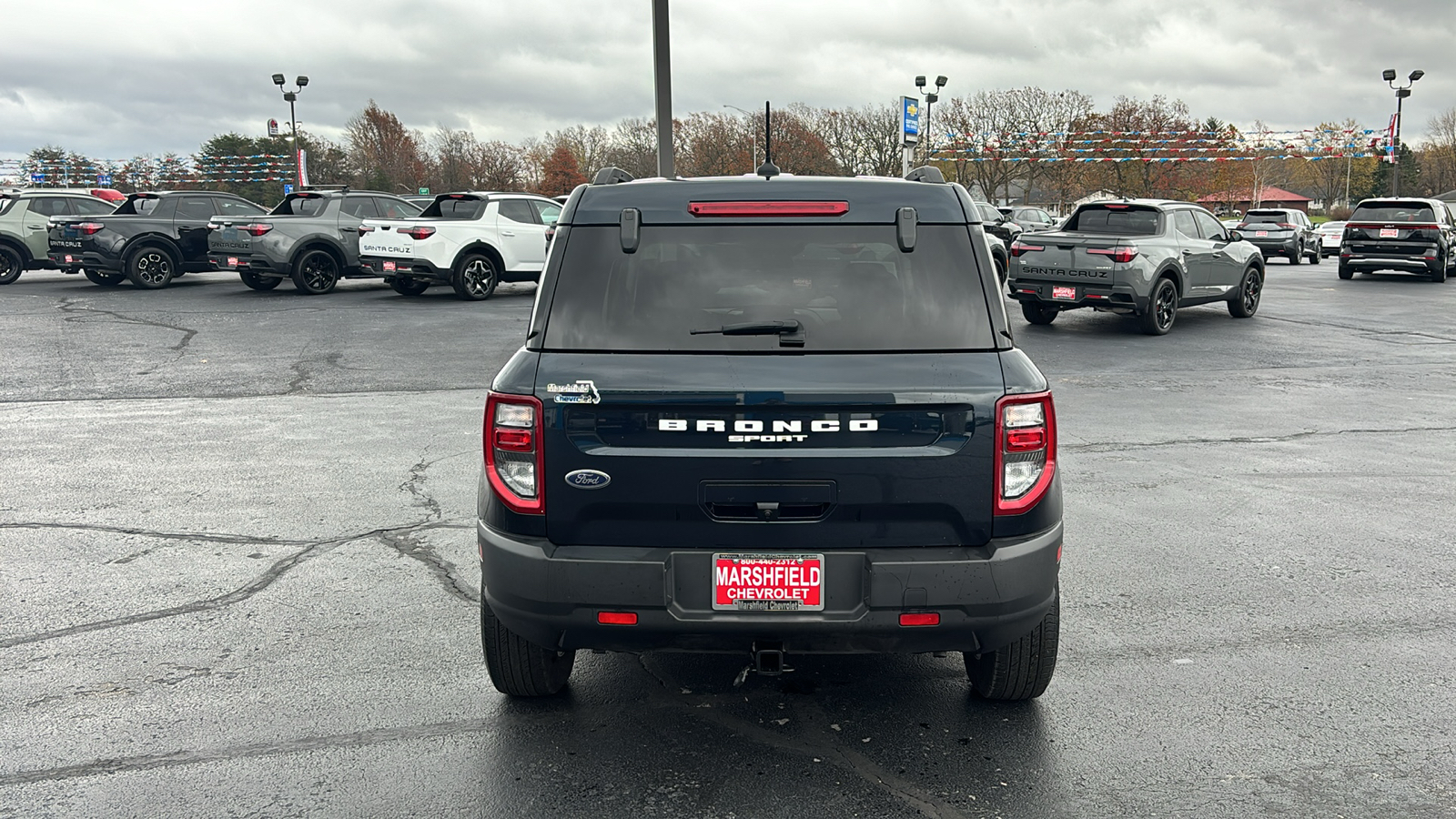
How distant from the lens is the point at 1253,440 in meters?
8.60

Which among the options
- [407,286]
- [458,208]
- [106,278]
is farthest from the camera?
[106,278]

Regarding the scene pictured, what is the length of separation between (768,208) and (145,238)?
20739 mm

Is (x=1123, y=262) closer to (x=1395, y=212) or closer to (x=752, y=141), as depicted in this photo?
(x=1395, y=212)

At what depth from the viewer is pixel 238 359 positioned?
1263 cm

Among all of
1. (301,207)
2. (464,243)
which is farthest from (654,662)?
(301,207)

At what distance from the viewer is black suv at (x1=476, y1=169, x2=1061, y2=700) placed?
319cm

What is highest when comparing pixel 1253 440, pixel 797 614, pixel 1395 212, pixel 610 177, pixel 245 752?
pixel 1395 212

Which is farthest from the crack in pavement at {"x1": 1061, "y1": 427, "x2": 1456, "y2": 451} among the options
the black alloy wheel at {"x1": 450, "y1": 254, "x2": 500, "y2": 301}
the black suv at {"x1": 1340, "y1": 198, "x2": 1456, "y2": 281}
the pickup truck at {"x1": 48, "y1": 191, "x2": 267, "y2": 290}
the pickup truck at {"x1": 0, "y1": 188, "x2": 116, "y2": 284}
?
the pickup truck at {"x1": 0, "y1": 188, "x2": 116, "y2": 284}

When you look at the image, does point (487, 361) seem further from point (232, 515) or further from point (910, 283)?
point (910, 283)

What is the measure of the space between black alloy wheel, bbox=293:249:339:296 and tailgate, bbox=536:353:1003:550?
18.3m

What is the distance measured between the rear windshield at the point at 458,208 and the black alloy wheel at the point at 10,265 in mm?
9656

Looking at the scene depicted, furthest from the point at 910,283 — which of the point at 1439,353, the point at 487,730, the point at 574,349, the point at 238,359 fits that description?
the point at 1439,353

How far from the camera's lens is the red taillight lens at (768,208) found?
3.49 m

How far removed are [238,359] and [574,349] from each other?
10.6 metres
